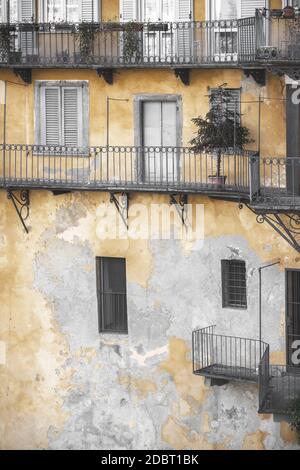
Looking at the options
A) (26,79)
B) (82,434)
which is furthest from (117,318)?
(26,79)

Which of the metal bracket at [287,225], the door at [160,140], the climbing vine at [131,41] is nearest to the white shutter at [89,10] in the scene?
the climbing vine at [131,41]

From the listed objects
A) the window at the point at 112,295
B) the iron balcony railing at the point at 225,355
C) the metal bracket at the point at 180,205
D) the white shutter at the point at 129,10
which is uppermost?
the white shutter at the point at 129,10

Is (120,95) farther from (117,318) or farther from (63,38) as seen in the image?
(117,318)

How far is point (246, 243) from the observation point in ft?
168

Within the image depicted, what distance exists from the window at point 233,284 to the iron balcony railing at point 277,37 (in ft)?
18.6

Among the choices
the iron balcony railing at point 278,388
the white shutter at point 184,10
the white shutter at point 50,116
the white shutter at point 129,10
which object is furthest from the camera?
the white shutter at point 50,116

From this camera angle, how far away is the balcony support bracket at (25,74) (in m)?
53.0

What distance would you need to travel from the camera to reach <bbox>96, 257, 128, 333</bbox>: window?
5331cm

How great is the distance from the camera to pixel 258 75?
165 feet

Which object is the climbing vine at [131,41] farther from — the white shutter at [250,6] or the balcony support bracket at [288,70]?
the balcony support bracket at [288,70]

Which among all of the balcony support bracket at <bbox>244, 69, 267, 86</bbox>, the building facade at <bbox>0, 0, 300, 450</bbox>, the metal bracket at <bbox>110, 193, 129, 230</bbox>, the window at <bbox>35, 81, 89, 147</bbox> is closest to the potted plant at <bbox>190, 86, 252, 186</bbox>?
the building facade at <bbox>0, 0, 300, 450</bbox>

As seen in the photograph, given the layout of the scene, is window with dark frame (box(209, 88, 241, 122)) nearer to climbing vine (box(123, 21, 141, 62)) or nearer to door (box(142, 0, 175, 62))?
door (box(142, 0, 175, 62))

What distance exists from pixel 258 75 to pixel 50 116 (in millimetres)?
6057

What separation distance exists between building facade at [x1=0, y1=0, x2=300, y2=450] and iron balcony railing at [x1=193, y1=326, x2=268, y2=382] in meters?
0.05
